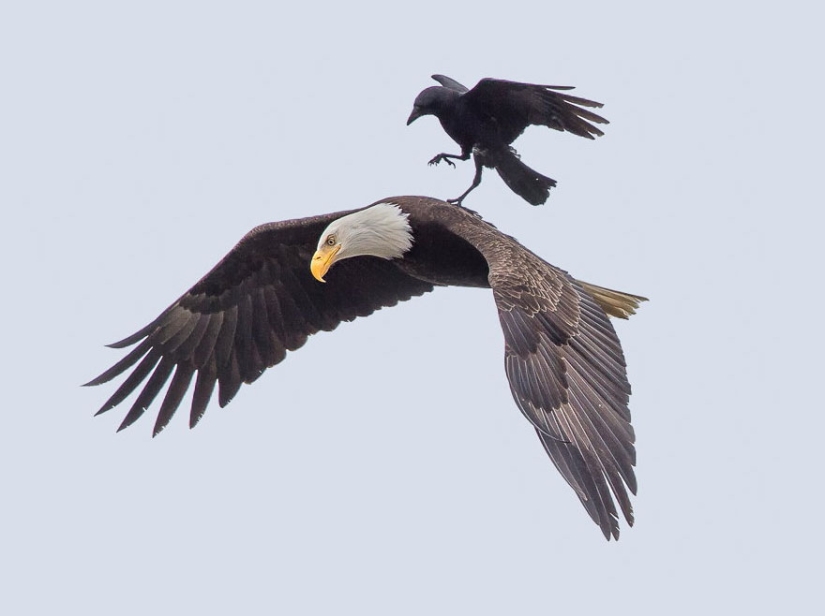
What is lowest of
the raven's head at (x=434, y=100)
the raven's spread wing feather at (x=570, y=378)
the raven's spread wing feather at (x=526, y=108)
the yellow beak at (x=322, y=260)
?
the raven's spread wing feather at (x=570, y=378)

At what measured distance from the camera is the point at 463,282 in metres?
9.99

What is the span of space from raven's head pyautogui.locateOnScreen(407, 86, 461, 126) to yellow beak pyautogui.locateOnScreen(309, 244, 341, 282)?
1.00 m

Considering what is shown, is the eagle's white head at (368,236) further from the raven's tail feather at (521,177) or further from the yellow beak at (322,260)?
the raven's tail feather at (521,177)

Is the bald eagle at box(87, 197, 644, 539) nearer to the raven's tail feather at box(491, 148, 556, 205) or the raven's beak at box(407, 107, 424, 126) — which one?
the raven's tail feather at box(491, 148, 556, 205)

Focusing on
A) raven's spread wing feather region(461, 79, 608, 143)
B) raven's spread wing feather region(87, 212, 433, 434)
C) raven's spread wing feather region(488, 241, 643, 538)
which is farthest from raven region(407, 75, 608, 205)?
raven's spread wing feather region(87, 212, 433, 434)

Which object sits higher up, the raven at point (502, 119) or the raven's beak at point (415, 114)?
the raven's beak at point (415, 114)

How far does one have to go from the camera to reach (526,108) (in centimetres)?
952

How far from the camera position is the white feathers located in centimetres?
998

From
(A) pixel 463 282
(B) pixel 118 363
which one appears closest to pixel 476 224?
(A) pixel 463 282

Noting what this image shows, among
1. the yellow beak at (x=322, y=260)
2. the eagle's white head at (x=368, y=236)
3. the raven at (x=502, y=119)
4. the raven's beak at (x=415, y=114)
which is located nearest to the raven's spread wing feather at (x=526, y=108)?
the raven at (x=502, y=119)

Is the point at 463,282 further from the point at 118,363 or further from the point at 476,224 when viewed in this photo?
the point at 118,363

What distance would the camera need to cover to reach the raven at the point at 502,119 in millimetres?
9398

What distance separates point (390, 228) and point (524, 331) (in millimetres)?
1700

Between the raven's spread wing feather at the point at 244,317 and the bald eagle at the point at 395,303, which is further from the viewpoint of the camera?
the raven's spread wing feather at the point at 244,317
